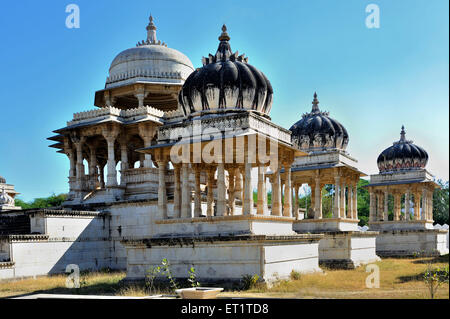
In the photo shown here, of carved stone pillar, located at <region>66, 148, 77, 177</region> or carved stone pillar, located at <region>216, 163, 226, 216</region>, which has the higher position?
carved stone pillar, located at <region>66, 148, 77, 177</region>

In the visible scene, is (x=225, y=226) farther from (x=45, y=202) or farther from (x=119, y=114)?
(x=45, y=202)

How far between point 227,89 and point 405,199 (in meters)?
25.6

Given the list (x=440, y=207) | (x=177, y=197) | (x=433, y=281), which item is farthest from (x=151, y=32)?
(x=440, y=207)

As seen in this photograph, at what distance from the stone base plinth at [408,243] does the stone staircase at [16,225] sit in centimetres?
2656

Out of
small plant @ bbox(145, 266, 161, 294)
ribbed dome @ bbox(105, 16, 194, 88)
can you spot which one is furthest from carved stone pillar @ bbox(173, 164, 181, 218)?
ribbed dome @ bbox(105, 16, 194, 88)

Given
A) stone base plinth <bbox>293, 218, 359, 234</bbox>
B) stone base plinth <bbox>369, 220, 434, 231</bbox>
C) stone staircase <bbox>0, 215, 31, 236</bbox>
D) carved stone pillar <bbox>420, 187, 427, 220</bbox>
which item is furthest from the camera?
carved stone pillar <bbox>420, 187, 427, 220</bbox>

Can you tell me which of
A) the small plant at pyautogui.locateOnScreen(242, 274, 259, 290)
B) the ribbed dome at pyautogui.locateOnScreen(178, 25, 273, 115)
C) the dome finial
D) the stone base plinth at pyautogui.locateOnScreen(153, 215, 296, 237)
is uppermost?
the dome finial

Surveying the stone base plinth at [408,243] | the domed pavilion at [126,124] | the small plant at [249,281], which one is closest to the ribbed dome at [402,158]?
the stone base plinth at [408,243]

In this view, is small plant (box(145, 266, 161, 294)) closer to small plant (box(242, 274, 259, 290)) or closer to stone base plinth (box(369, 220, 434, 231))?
small plant (box(242, 274, 259, 290))

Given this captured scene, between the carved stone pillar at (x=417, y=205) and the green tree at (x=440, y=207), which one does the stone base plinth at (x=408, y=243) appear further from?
the green tree at (x=440, y=207)

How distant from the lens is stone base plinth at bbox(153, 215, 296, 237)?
20.9 meters

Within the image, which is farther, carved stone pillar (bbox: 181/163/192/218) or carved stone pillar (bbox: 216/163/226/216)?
carved stone pillar (bbox: 181/163/192/218)
